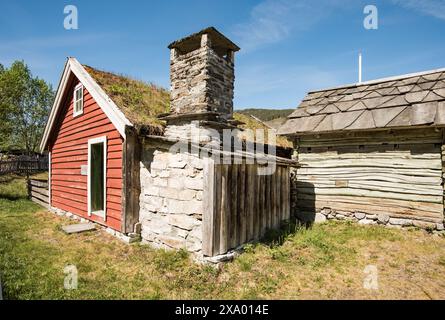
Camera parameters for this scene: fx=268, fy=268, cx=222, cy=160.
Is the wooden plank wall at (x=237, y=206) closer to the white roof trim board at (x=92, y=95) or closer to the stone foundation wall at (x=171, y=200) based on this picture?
the stone foundation wall at (x=171, y=200)

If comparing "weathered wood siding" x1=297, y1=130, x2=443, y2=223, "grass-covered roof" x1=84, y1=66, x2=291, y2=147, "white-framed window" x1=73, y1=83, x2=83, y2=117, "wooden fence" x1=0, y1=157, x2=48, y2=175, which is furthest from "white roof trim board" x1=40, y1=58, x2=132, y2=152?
"wooden fence" x1=0, y1=157, x2=48, y2=175

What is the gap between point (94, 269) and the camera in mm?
5375

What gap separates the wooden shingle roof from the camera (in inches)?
289

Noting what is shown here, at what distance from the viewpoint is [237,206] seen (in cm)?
587

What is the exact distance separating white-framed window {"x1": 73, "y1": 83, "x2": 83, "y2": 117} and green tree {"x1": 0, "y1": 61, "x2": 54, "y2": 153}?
24076 mm

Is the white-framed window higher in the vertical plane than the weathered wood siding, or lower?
higher

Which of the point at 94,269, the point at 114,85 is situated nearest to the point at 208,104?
the point at 114,85

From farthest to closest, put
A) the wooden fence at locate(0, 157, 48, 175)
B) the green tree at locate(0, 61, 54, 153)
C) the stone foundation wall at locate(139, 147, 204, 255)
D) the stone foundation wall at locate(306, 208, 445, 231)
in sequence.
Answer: the green tree at locate(0, 61, 54, 153) → the wooden fence at locate(0, 157, 48, 175) → the stone foundation wall at locate(306, 208, 445, 231) → the stone foundation wall at locate(139, 147, 204, 255)

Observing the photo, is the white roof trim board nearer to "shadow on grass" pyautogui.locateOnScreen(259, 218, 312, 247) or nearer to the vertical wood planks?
the vertical wood planks

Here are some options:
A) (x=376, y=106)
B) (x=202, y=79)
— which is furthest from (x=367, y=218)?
(x=202, y=79)

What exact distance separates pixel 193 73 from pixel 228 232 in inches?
162

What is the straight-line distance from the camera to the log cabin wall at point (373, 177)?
720cm

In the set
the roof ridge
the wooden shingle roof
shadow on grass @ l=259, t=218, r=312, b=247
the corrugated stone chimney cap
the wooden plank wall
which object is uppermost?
the corrugated stone chimney cap
